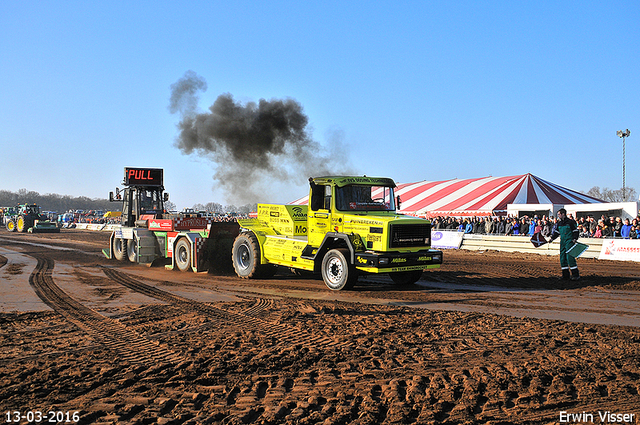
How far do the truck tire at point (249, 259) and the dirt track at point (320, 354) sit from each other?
7.01 ft

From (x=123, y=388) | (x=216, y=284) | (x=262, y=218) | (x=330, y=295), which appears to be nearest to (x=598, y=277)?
(x=330, y=295)

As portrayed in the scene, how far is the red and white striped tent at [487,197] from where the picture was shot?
30.6 metres

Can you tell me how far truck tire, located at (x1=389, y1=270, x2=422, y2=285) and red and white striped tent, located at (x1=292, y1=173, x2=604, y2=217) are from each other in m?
19.4

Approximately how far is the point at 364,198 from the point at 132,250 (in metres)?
10.2

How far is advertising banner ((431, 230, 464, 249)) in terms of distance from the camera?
24.9 metres

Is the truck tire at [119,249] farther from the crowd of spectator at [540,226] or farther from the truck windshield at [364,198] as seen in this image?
the crowd of spectator at [540,226]

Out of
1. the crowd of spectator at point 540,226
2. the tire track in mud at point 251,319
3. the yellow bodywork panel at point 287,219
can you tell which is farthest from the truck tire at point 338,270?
the crowd of spectator at point 540,226

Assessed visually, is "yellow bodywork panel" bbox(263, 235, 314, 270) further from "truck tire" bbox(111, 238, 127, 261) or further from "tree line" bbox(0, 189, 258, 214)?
"tree line" bbox(0, 189, 258, 214)

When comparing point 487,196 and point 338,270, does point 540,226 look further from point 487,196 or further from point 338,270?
point 338,270

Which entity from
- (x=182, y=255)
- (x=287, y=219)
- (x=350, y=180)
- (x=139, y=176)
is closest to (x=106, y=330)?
(x=287, y=219)

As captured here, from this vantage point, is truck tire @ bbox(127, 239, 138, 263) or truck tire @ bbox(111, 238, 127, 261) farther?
truck tire @ bbox(111, 238, 127, 261)

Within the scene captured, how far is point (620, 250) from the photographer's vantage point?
59.1ft

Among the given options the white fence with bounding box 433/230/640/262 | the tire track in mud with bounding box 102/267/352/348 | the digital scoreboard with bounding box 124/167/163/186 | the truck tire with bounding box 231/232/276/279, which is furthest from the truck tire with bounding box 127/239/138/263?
the white fence with bounding box 433/230/640/262

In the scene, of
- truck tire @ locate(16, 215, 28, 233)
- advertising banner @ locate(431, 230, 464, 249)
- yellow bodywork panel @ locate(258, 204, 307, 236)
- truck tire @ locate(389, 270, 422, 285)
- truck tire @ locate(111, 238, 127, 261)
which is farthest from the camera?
truck tire @ locate(16, 215, 28, 233)
